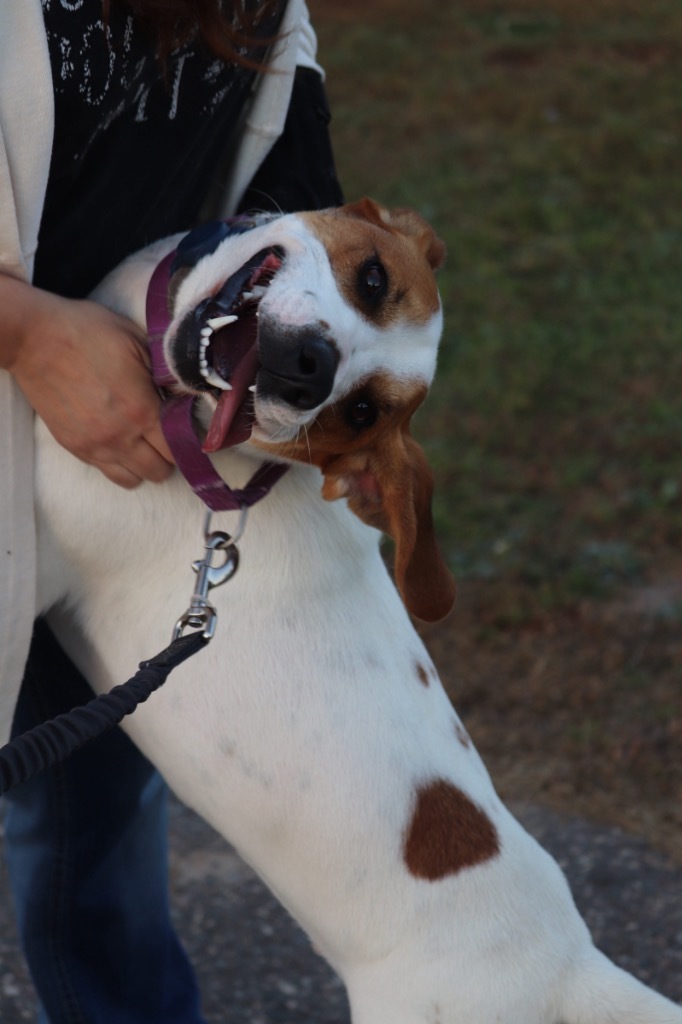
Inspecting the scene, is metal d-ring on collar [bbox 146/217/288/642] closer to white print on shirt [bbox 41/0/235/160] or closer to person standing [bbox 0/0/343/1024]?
person standing [bbox 0/0/343/1024]

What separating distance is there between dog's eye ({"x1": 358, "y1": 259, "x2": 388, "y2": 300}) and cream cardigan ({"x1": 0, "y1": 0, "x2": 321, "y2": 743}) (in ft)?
1.15

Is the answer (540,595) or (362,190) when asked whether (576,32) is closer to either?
(362,190)

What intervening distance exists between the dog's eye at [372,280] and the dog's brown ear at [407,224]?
201 mm

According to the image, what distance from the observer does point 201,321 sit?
7.13 feet

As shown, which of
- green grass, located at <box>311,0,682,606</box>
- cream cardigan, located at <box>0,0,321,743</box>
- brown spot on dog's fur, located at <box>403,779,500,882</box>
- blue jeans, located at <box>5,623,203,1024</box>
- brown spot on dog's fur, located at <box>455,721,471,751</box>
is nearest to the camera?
cream cardigan, located at <box>0,0,321,743</box>

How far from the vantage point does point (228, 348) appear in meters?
2.18

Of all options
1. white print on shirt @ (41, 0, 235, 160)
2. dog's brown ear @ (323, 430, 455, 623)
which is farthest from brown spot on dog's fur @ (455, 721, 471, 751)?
white print on shirt @ (41, 0, 235, 160)

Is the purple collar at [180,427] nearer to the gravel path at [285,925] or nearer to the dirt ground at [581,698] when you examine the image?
the gravel path at [285,925]

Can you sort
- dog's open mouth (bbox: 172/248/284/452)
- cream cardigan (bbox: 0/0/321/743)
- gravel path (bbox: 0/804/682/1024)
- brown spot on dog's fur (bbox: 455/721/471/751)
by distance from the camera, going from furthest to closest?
gravel path (bbox: 0/804/682/1024) → brown spot on dog's fur (bbox: 455/721/471/751) → dog's open mouth (bbox: 172/248/284/452) → cream cardigan (bbox: 0/0/321/743)

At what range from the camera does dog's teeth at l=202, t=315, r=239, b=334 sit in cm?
213

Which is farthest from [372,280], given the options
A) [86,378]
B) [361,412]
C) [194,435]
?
[86,378]

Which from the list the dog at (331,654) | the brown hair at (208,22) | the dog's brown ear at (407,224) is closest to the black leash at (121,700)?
the dog at (331,654)

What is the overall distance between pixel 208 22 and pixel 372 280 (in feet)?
1.76

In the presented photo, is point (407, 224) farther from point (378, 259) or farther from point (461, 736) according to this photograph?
point (461, 736)
